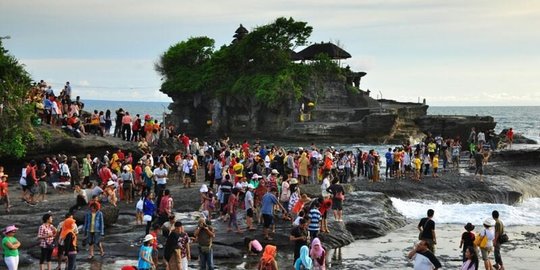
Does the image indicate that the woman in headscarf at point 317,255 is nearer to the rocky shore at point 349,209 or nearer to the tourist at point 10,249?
the rocky shore at point 349,209

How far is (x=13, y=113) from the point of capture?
3052cm

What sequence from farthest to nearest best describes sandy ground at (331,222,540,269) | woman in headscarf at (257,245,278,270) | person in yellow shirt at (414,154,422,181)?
1. person in yellow shirt at (414,154,422,181)
2. sandy ground at (331,222,540,269)
3. woman in headscarf at (257,245,278,270)

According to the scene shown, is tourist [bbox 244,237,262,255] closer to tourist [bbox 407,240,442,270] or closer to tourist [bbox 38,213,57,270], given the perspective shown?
tourist [bbox 38,213,57,270]

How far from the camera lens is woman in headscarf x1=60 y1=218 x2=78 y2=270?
1584cm

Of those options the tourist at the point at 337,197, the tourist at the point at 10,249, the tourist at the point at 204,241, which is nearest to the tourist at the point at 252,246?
the tourist at the point at 204,241

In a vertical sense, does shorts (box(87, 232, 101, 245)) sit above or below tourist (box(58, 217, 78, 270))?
below

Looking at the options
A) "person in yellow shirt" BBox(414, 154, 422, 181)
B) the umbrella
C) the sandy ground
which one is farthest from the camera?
the umbrella

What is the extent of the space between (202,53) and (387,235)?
64.5 m

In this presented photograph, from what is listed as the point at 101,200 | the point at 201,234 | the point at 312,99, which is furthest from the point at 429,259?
the point at 312,99

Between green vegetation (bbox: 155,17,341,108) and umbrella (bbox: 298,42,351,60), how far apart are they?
300 centimetres

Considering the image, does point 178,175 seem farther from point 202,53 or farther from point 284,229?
point 202,53

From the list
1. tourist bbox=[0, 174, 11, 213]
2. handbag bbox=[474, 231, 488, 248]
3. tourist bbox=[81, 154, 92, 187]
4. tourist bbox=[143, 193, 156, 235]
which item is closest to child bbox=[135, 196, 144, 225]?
tourist bbox=[143, 193, 156, 235]

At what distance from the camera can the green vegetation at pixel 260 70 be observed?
74.1 meters

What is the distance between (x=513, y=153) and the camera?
4359cm
